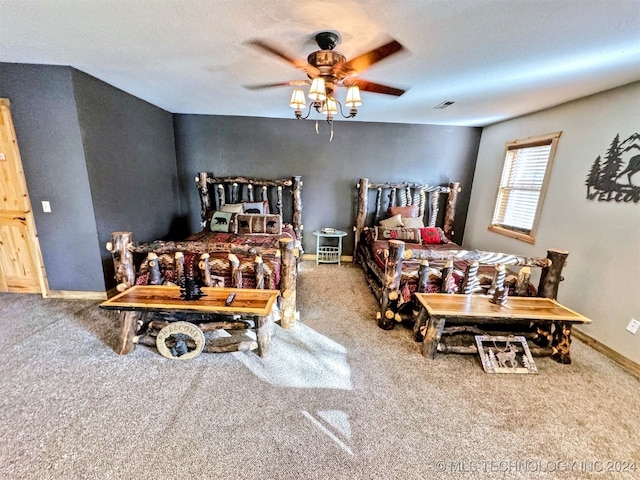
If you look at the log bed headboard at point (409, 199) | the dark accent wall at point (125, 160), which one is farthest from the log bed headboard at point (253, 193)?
the log bed headboard at point (409, 199)

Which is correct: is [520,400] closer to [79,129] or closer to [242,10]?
[242,10]

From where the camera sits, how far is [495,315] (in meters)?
2.01

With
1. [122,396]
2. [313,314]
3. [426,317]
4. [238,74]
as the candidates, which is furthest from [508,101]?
[122,396]

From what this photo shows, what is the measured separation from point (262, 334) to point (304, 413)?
67 centimetres

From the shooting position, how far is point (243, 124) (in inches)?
162

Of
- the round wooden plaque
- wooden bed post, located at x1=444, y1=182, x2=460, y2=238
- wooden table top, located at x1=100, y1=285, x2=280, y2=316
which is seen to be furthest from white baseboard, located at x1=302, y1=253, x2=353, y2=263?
the round wooden plaque

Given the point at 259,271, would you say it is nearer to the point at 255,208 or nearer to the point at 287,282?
the point at 287,282

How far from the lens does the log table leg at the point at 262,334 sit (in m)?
2.04

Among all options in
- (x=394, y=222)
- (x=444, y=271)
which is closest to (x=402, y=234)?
(x=394, y=222)

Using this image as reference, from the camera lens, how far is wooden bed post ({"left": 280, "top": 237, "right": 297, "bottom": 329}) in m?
2.30

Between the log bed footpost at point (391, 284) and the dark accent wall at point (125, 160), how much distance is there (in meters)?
3.12

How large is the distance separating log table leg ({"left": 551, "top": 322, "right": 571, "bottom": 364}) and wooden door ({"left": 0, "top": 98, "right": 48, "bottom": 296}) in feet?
17.0

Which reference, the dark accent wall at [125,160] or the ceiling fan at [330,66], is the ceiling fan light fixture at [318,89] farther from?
the dark accent wall at [125,160]

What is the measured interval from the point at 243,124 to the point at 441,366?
4.19 m
